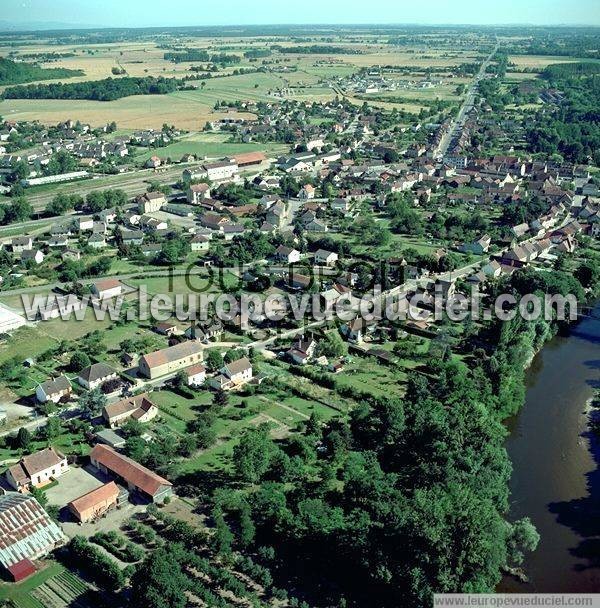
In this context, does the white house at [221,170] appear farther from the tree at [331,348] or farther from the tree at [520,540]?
the tree at [520,540]

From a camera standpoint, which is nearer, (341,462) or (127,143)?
(341,462)

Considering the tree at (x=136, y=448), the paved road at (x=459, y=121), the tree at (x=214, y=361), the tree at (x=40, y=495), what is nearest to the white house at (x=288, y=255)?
the tree at (x=214, y=361)

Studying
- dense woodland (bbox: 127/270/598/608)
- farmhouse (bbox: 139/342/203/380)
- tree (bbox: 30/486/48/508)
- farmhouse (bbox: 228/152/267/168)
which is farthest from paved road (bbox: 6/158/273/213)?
dense woodland (bbox: 127/270/598/608)

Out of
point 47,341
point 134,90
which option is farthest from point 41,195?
point 134,90

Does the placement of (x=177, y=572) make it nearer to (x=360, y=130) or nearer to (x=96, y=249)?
(x=96, y=249)

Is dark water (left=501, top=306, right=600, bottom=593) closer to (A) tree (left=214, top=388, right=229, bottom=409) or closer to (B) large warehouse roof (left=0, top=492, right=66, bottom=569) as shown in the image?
(A) tree (left=214, top=388, right=229, bottom=409)

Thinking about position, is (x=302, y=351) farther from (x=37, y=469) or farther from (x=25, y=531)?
(x=25, y=531)

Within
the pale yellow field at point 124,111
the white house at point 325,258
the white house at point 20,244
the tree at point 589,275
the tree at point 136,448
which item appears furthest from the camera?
the pale yellow field at point 124,111
